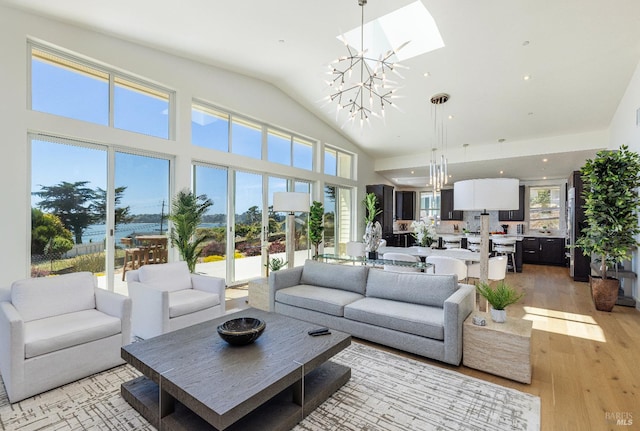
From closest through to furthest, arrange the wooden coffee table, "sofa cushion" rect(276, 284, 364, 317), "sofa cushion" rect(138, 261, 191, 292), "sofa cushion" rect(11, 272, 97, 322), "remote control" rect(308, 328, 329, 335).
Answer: the wooden coffee table < "remote control" rect(308, 328, 329, 335) < "sofa cushion" rect(11, 272, 97, 322) < "sofa cushion" rect(276, 284, 364, 317) < "sofa cushion" rect(138, 261, 191, 292)

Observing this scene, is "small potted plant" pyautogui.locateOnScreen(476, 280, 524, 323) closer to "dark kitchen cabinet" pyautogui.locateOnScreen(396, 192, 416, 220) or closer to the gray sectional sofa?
the gray sectional sofa

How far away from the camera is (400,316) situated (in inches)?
112

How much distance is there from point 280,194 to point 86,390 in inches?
116

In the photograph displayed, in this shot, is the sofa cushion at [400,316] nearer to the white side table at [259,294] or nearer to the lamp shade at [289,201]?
the white side table at [259,294]

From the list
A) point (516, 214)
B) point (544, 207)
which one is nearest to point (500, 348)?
point (516, 214)

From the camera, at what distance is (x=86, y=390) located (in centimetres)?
228

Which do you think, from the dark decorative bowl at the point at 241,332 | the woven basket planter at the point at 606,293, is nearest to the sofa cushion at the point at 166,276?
the dark decorative bowl at the point at 241,332

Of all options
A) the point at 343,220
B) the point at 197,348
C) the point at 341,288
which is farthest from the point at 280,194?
the point at 343,220

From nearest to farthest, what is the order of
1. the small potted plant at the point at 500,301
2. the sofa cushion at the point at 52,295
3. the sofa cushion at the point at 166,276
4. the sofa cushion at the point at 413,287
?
the sofa cushion at the point at 52,295
the small potted plant at the point at 500,301
the sofa cushion at the point at 413,287
the sofa cushion at the point at 166,276

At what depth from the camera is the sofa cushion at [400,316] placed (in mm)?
2678

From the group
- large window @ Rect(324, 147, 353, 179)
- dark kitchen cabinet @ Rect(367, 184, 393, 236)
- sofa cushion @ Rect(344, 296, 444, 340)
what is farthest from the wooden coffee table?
dark kitchen cabinet @ Rect(367, 184, 393, 236)

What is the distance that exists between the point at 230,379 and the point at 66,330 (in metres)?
1.63

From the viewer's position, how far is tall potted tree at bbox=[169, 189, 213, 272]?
179 inches

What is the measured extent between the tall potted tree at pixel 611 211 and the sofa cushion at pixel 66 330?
6.19 meters
